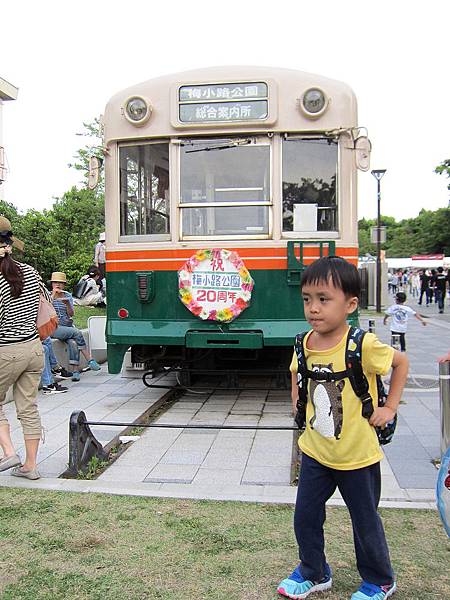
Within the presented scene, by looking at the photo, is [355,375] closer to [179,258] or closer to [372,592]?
[372,592]

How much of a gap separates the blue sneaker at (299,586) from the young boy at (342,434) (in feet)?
0.47

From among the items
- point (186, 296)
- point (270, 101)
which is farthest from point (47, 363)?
point (270, 101)

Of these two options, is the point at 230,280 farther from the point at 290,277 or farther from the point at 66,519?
the point at 66,519

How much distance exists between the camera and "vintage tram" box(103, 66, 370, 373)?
700 cm

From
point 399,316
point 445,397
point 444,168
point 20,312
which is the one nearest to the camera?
point 20,312

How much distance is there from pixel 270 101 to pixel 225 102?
19.4 inches

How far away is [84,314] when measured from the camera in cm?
1398

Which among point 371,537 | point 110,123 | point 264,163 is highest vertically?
point 110,123

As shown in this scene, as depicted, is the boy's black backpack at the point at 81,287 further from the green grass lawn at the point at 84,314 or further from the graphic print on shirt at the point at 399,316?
the graphic print on shirt at the point at 399,316

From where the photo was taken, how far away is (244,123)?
7008 mm

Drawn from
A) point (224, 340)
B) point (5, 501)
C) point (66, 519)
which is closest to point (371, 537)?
point (66, 519)

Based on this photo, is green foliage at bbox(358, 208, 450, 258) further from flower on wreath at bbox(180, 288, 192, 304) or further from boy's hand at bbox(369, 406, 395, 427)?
boy's hand at bbox(369, 406, 395, 427)

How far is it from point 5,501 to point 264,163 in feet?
14.6

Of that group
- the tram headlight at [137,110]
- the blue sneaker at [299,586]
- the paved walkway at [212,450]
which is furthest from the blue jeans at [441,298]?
the blue sneaker at [299,586]
